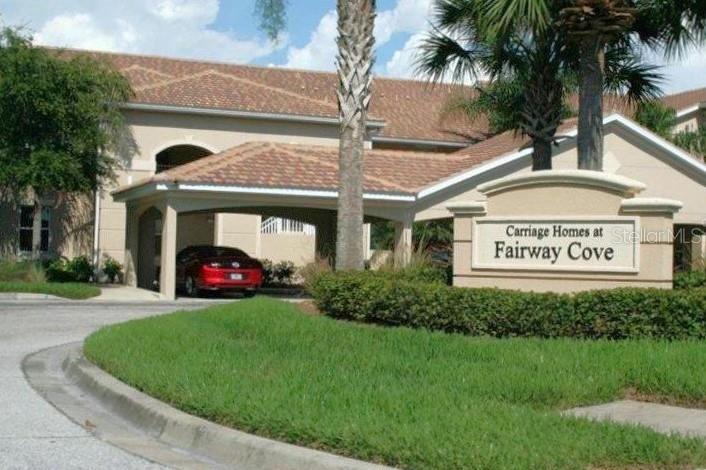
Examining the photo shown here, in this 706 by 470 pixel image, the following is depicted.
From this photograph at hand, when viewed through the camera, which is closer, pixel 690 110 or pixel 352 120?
pixel 352 120

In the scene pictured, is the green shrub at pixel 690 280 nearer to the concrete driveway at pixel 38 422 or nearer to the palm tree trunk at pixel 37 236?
the concrete driveway at pixel 38 422

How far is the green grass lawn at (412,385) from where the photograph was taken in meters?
7.11

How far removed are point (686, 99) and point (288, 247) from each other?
20.4 m

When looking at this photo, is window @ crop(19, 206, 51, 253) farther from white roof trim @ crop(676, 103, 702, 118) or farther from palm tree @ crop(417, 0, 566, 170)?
white roof trim @ crop(676, 103, 702, 118)

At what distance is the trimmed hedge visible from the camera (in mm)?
12297

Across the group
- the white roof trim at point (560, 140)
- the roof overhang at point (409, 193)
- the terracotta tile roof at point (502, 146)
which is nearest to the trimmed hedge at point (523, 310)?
the roof overhang at point (409, 193)

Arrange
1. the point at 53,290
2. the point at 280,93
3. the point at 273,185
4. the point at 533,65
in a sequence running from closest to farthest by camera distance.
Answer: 1. the point at 533,65
2. the point at 273,185
3. the point at 53,290
4. the point at 280,93

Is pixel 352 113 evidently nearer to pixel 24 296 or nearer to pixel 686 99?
pixel 24 296

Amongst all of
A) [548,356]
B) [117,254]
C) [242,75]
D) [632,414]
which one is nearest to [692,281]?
[548,356]

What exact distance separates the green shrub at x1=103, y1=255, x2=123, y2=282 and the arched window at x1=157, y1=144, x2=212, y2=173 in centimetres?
425

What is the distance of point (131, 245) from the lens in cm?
3198

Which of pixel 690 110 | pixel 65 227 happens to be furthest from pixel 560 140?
pixel 690 110

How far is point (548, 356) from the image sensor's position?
36.1 feet

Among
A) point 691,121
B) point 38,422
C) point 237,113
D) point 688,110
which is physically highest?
point 688,110
